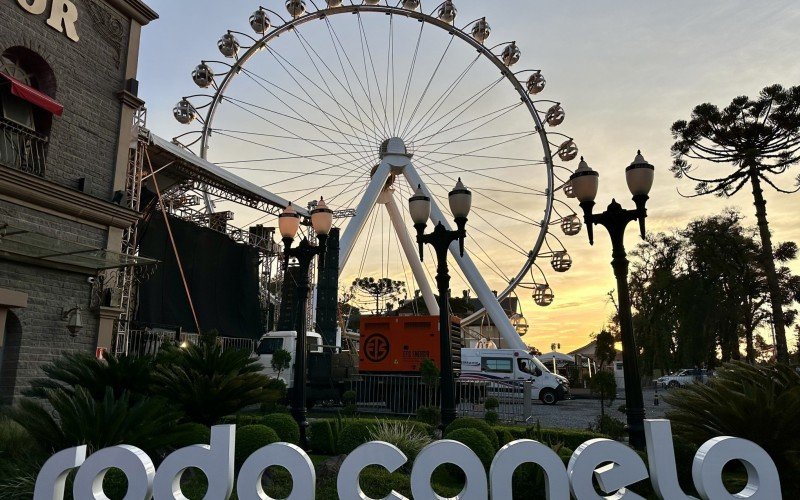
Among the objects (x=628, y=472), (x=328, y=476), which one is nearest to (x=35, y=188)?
(x=328, y=476)

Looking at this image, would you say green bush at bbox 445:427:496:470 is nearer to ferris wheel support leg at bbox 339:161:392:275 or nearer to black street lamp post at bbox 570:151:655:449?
black street lamp post at bbox 570:151:655:449

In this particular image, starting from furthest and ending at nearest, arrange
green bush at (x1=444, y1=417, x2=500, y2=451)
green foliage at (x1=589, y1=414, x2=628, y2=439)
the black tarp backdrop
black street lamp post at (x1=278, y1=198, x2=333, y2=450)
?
1. the black tarp backdrop
2. black street lamp post at (x1=278, y1=198, x2=333, y2=450)
3. green foliage at (x1=589, y1=414, x2=628, y2=439)
4. green bush at (x1=444, y1=417, x2=500, y2=451)

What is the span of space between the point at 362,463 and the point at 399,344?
16039 mm

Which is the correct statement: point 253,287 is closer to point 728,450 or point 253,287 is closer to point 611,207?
point 611,207

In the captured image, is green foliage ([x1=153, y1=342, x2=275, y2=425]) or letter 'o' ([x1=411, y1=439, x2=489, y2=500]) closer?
letter 'o' ([x1=411, y1=439, x2=489, y2=500])

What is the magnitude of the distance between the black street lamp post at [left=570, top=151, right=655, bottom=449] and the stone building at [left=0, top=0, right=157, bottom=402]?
7.70m

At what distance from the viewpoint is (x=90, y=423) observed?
19.7 ft

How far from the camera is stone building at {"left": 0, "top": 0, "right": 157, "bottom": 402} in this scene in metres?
10.2

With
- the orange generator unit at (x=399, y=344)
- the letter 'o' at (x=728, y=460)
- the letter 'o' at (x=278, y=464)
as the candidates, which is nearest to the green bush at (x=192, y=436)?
the letter 'o' at (x=278, y=464)

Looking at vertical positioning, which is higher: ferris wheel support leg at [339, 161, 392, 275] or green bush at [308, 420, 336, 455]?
ferris wheel support leg at [339, 161, 392, 275]

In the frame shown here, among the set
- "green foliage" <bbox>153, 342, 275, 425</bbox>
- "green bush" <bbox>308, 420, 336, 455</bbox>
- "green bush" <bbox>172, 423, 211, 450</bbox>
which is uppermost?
"green foliage" <bbox>153, 342, 275, 425</bbox>

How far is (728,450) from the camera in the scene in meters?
4.16

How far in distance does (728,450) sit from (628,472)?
2.25ft

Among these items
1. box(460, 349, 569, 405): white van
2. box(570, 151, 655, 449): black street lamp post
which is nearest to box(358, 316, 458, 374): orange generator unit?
box(460, 349, 569, 405): white van
